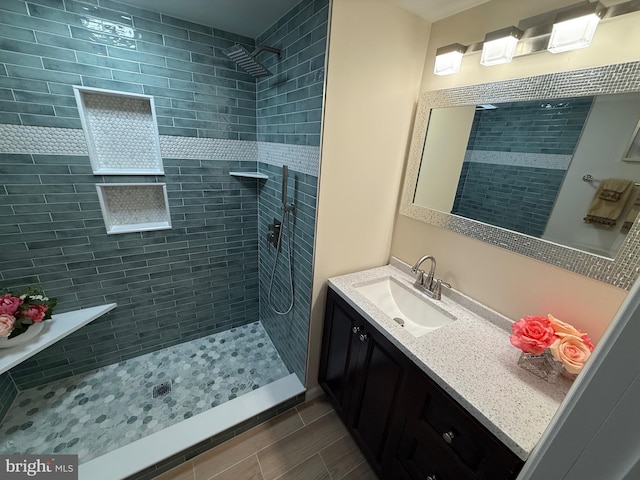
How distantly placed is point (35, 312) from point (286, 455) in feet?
5.58

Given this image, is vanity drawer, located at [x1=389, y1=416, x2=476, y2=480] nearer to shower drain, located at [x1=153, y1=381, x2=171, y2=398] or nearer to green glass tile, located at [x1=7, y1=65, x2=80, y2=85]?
shower drain, located at [x1=153, y1=381, x2=171, y2=398]

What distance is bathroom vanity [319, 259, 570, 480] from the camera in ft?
2.64

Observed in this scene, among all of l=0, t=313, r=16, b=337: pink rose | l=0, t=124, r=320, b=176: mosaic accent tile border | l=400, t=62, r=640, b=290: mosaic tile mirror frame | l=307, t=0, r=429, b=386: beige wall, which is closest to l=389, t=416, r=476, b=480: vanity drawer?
l=307, t=0, r=429, b=386: beige wall

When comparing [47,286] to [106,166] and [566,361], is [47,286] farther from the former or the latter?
[566,361]

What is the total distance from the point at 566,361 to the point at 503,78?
1.17m

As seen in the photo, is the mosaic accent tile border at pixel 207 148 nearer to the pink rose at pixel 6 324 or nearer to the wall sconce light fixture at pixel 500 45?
the pink rose at pixel 6 324

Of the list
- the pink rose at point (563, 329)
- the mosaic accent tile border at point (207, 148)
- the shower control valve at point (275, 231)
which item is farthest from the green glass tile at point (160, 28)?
the pink rose at point (563, 329)

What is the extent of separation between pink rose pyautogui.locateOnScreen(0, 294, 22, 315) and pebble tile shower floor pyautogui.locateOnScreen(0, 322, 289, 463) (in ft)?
2.52

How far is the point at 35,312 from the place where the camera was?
4.73 ft

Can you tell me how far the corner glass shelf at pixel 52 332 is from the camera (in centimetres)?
134

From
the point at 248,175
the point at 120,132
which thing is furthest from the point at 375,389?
the point at 120,132

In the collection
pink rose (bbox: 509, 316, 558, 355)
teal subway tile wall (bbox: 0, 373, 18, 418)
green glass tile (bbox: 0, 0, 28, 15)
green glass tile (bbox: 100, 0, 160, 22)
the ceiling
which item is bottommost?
teal subway tile wall (bbox: 0, 373, 18, 418)

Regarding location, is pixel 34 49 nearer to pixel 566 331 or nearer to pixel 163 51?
pixel 163 51

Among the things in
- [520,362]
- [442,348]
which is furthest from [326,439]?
[520,362]
